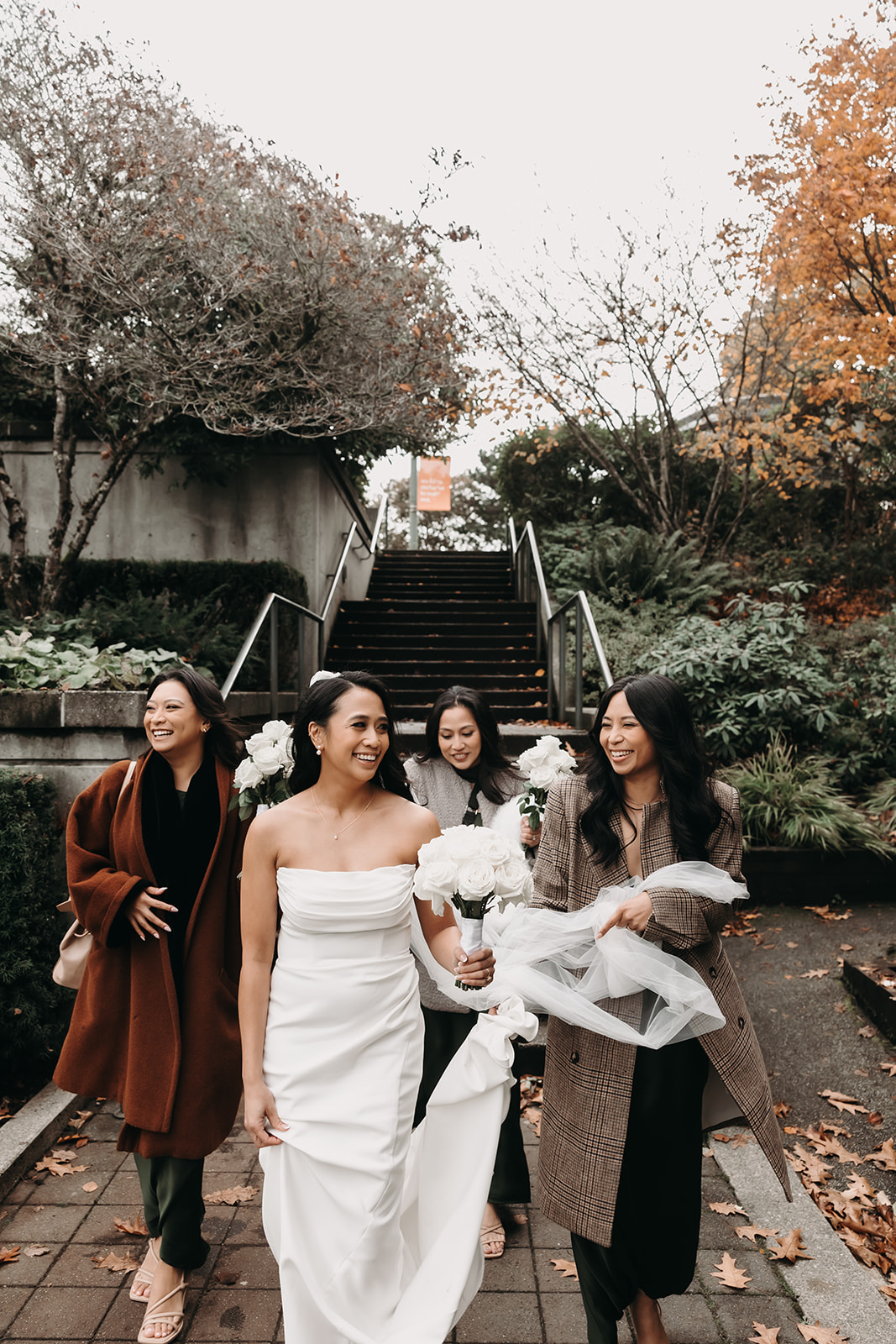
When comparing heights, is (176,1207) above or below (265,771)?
below

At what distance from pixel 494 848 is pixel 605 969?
1.53 ft

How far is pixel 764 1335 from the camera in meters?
2.47

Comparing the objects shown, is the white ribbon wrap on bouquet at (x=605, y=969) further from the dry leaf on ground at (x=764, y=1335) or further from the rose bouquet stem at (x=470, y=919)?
the dry leaf on ground at (x=764, y=1335)

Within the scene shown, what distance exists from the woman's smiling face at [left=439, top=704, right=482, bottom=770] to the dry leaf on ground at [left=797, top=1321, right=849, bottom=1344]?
1.95m

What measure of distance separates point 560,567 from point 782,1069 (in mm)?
8492

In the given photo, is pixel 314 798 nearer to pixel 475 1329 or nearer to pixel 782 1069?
pixel 475 1329

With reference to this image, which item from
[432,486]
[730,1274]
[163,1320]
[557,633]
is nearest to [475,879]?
Answer: [163,1320]

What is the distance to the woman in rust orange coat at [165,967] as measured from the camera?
8.43 ft

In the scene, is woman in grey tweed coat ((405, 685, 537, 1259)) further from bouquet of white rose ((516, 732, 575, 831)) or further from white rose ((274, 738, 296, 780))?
white rose ((274, 738, 296, 780))

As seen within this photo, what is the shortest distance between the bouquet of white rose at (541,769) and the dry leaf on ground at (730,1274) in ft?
4.83

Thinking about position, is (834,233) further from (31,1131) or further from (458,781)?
(31,1131)

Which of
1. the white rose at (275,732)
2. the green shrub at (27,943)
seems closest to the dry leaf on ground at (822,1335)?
the white rose at (275,732)

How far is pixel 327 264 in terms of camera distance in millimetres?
8109

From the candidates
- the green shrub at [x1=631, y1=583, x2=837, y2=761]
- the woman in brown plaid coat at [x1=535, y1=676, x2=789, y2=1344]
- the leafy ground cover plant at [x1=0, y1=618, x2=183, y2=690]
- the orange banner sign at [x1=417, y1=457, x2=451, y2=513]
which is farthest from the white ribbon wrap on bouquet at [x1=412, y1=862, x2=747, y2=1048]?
the orange banner sign at [x1=417, y1=457, x2=451, y2=513]
